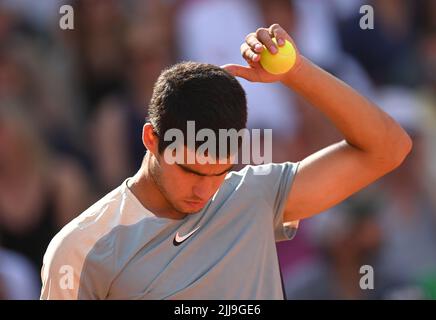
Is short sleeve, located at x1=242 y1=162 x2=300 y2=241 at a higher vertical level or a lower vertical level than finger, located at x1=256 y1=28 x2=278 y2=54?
lower

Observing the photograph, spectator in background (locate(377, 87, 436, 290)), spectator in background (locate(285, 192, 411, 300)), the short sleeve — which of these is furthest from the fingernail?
spectator in background (locate(377, 87, 436, 290))

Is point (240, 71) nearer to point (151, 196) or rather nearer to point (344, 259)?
point (151, 196)

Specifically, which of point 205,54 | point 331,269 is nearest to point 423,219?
point 331,269

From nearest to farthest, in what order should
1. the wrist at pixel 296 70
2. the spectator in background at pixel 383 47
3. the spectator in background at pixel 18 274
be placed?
the wrist at pixel 296 70 → the spectator in background at pixel 18 274 → the spectator in background at pixel 383 47

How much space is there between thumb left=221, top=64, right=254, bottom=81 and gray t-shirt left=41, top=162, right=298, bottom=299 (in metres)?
0.31

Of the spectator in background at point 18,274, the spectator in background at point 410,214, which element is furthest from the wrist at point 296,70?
the spectator in background at point 410,214

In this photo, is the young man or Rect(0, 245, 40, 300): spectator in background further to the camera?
Rect(0, 245, 40, 300): spectator in background

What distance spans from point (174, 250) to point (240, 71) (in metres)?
0.59

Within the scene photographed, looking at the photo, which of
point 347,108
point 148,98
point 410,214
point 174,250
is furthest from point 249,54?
point 410,214

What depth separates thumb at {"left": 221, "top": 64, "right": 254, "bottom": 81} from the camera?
2.84 m

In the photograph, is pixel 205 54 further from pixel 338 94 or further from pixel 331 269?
pixel 338 94

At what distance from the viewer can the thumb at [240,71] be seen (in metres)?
2.84

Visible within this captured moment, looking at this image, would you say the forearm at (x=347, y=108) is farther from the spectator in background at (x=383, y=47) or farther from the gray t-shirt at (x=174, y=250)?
the spectator in background at (x=383, y=47)

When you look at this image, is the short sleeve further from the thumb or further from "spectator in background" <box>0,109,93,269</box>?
"spectator in background" <box>0,109,93,269</box>
